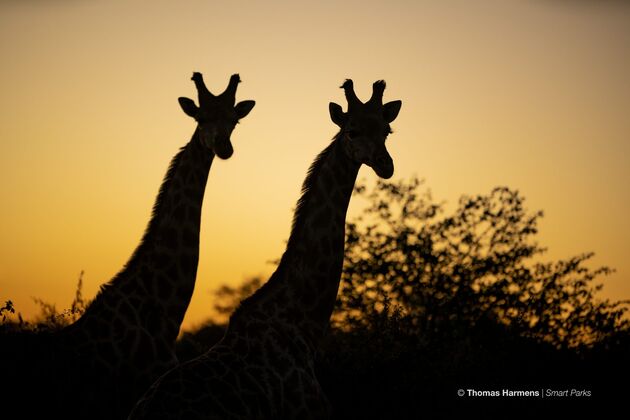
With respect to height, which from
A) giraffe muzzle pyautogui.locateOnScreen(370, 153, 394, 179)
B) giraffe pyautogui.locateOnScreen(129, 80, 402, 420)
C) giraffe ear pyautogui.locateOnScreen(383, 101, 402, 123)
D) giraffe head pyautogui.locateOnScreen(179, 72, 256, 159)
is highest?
giraffe head pyautogui.locateOnScreen(179, 72, 256, 159)

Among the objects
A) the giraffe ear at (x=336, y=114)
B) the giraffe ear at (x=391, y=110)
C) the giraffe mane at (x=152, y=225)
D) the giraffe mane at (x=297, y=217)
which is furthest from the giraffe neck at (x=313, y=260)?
the giraffe mane at (x=152, y=225)

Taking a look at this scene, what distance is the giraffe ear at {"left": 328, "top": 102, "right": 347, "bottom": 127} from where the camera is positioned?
1159cm

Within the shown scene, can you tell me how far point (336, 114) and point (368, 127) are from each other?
55 centimetres

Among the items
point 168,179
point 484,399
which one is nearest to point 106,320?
point 168,179

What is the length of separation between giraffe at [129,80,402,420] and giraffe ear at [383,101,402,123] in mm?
13

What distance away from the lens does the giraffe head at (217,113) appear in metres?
13.2

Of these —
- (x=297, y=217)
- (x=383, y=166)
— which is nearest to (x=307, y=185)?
(x=297, y=217)

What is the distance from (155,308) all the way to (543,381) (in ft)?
27.0

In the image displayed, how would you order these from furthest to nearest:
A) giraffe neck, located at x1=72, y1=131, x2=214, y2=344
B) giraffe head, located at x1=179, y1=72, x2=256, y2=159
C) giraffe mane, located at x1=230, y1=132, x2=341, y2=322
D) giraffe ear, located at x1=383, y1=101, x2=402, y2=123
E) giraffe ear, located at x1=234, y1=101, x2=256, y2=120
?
giraffe ear, located at x1=234, y1=101, x2=256, y2=120 → giraffe head, located at x1=179, y1=72, x2=256, y2=159 → giraffe neck, located at x1=72, y1=131, x2=214, y2=344 → giraffe ear, located at x1=383, y1=101, x2=402, y2=123 → giraffe mane, located at x1=230, y1=132, x2=341, y2=322

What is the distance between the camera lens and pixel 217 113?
13.8 metres

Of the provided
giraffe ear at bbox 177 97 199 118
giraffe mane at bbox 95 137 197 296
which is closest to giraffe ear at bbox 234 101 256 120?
giraffe ear at bbox 177 97 199 118

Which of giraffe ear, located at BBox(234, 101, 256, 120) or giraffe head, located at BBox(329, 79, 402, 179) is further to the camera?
giraffe ear, located at BBox(234, 101, 256, 120)

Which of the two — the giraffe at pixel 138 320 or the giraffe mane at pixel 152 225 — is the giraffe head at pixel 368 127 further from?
the giraffe mane at pixel 152 225

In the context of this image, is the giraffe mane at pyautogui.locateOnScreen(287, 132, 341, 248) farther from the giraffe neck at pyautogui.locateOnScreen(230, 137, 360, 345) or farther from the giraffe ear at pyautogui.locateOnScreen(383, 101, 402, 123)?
the giraffe ear at pyautogui.locateOnScreen(383, 101, 402, 123)
